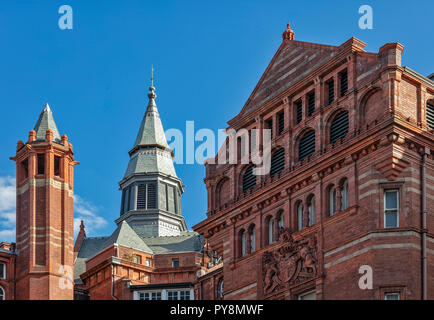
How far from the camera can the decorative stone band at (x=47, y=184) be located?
328 feet

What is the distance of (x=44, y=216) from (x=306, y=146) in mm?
31767

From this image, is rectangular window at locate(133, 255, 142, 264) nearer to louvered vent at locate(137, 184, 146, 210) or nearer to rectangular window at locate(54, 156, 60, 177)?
rectangular window at locate(54, 156, 60, 177)

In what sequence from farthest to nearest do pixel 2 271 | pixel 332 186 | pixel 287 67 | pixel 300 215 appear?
pixel 2 271 → pixel 287 67 → pixel 300 215 → pixel 332 186

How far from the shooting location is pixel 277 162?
3012 inches

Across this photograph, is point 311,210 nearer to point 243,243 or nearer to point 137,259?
point 243,243

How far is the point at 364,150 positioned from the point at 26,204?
39897 mm

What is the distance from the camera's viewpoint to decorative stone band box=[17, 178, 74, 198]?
100m

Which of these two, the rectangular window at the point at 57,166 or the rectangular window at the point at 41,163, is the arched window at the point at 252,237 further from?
the rectangular window at the point at 41,163

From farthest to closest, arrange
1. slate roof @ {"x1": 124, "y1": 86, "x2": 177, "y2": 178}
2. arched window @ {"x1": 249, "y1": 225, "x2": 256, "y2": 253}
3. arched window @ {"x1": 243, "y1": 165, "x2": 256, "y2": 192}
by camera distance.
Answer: slate roof @ {"x1": 124, "y1": 86, "x2": 177, "y2": 178} < arched window @ {"x1": 243, "y1": 165, "x2": 256, "y2": 192} < arched window @ {"x1": 249, "y1": 225, "x2": 256, "y2": 253}

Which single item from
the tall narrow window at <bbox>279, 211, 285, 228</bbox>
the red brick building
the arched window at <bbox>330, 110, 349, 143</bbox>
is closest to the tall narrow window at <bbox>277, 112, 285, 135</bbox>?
the red brick building

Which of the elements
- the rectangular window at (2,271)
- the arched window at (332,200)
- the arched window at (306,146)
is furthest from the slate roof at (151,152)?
the arched window at (332,200)

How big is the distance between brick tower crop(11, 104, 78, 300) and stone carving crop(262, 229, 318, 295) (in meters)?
27.6

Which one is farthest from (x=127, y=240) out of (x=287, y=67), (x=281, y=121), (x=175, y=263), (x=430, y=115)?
(x=430, y=115)

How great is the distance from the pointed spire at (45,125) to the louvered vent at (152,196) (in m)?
37.5
